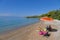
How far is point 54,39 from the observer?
43.0 ft

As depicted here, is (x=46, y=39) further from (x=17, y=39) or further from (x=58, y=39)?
(x=17, y=39)

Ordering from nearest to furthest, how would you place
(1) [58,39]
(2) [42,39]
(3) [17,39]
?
(1) [58,39] < (2) [42,39] < (3) [17,39]

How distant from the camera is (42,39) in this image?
13938 millimetres

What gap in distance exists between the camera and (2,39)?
1545 centimetres

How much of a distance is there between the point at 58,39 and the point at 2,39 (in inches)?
258

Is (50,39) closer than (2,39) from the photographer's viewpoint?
Yes

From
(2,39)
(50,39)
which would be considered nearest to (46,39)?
(50,39)

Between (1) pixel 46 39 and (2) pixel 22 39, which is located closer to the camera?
(1) pixel 46 39

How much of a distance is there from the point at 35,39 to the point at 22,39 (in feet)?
5.47

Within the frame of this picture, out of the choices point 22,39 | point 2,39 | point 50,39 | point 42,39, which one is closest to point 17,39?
point 22,39

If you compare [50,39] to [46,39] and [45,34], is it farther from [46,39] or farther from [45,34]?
[45,34]

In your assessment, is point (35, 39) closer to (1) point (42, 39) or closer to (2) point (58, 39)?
(1) point (42, 39)

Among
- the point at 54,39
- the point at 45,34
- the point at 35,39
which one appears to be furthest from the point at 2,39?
the point at 54,39

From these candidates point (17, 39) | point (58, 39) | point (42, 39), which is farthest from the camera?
point (17, 39)
